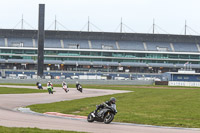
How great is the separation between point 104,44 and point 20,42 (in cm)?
2659

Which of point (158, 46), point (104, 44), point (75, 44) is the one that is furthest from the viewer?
point (158, 46)

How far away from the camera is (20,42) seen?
128500mm

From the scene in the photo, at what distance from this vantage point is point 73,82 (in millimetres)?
93125

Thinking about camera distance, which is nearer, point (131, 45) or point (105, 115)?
point (105, 115)

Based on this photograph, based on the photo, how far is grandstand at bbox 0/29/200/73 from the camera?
12581 cm

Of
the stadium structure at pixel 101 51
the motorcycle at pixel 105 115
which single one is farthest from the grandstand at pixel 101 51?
the motorcycle at pixel 105 115

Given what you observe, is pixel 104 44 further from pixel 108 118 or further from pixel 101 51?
pixel 108 118

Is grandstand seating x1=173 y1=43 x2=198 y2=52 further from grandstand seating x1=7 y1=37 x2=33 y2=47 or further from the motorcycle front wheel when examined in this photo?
the motorcycle front wheel

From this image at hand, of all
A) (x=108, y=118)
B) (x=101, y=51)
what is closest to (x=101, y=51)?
(x=101, y=51)

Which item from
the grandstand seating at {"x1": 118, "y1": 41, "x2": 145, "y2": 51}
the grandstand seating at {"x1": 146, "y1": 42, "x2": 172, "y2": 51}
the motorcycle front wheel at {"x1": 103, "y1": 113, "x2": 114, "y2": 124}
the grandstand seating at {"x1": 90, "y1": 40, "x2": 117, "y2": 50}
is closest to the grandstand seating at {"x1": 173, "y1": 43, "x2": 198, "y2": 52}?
the grandstand seating at {"x1": 146, "y1": 42, "x2": 172, "y2": 51}

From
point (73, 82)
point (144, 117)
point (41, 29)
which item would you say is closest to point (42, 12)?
point (41, 29)

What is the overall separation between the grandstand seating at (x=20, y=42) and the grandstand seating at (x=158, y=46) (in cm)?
3789

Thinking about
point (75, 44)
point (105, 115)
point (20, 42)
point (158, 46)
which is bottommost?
point (105, 115)

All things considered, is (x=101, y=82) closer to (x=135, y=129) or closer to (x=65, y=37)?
(x=65, y=37)
